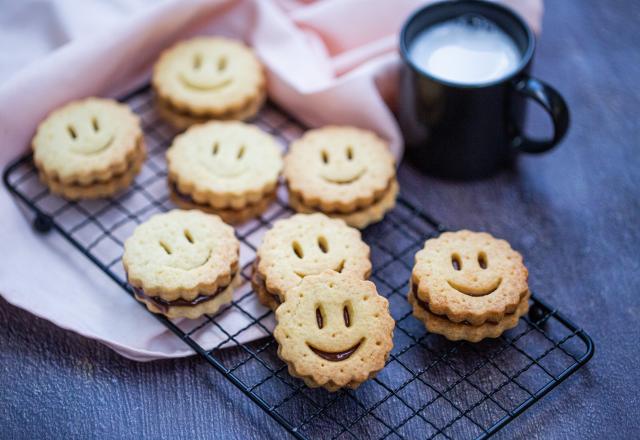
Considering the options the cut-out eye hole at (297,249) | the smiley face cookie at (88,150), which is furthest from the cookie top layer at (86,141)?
the cut-out eye hole at (297,249)

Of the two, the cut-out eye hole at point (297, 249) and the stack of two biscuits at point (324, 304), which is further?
the cut-out eye hole at point (297, 249)

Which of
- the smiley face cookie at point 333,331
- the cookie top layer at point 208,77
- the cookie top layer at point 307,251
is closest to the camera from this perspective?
the smiley face cookie at point 333,331

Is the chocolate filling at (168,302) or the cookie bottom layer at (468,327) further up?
the chocolate filling at (168,302)

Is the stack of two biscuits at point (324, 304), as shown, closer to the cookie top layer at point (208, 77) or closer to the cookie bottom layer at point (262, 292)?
the cookie bottom layer at point (262, 292)

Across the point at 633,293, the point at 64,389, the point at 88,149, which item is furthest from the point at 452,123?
the point at 64,389

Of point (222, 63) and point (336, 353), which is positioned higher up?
point (222, 63)

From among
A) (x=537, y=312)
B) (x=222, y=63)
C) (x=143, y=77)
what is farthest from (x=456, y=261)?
(x=143, y=77)

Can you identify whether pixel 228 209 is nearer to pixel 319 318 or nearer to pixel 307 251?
pixel 307 251
